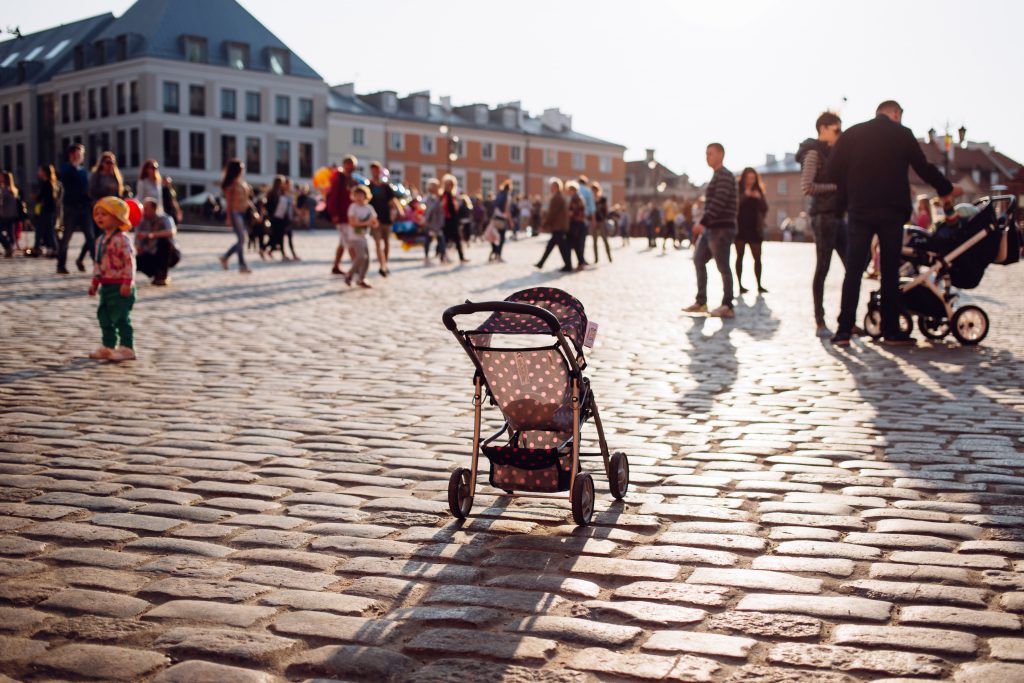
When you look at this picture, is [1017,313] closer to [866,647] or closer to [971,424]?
[971,424]

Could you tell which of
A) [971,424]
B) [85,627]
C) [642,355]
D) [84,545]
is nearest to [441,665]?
[85,627]

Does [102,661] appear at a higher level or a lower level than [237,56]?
lower

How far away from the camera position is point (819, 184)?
11359 mm

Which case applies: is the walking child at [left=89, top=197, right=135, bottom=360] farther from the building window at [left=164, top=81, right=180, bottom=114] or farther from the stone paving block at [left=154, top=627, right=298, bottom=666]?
the building window at [left=164, top=81, right=180, bottom=114]

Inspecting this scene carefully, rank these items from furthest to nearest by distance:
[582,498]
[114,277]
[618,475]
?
[114,277] → [618,475] → [582,498]

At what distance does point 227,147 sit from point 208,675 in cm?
7569

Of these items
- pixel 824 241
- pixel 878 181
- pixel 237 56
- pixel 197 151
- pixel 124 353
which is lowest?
pixel 124 353

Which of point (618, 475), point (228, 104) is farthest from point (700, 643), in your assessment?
point (228, 104)

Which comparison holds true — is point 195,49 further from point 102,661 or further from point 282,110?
point 102,661

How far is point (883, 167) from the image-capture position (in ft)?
33.1

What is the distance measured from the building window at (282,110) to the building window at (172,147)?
7.03 meters

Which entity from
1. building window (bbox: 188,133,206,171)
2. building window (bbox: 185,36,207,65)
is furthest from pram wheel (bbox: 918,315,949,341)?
building window (bbox: 185,36,207,65)

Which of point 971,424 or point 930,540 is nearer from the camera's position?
point 930,540

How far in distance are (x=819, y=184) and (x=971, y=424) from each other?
5086mm
